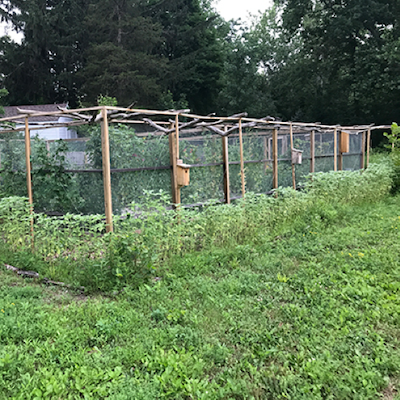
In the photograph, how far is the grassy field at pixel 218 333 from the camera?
2.54 meters

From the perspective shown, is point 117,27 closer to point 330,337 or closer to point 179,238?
point 179,238

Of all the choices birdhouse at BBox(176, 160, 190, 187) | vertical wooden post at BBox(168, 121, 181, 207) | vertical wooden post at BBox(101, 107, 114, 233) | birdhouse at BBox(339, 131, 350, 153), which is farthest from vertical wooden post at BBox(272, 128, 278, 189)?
vertical wooden post at BBox(101, 107, 114, 233)

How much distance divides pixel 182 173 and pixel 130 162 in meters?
0.81

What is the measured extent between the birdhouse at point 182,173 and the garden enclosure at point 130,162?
0.01 meters

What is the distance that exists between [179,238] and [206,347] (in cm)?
231

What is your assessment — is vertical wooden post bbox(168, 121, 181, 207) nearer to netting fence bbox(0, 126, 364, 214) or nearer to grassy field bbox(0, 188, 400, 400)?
netting fence bbox(0, 126, 364, 214)

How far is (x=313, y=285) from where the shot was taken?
13.5 feet

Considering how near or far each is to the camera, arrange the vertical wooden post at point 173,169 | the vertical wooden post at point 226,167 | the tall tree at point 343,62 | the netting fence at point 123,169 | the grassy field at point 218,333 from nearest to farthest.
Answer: the grassy field at point 218,333 < the netting fence at point 123,169 < the vertical wooden post at point 173,169 < the vertical wooden post at point 226,167 < the tall tree at point 343,62

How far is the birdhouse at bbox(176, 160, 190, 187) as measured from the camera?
587cm

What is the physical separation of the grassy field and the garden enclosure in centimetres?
153

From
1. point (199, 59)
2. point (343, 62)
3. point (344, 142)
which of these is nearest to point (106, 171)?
point (344, 142)

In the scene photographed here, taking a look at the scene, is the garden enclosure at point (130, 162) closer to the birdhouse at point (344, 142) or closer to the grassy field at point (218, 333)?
the grassy field at point (218, 333)

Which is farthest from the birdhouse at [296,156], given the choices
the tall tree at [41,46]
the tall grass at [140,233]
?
the tall tree at [41,46]

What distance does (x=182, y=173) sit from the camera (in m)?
5.91
